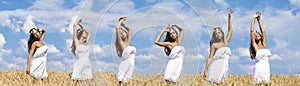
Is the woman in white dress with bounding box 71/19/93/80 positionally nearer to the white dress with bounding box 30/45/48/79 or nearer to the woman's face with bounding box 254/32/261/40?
the white dress with bounding box 30/45/48/79

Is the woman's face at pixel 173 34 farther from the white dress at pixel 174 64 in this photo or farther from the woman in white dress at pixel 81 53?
the woman in white dress at pixel 81 53

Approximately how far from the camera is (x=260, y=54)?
10.9m

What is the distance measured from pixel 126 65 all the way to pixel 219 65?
2110 millimetres

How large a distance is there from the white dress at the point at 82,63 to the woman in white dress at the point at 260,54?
11.7 ft

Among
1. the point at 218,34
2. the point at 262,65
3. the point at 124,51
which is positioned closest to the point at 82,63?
the point at 124,51

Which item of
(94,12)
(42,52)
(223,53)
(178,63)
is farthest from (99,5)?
(42,52)

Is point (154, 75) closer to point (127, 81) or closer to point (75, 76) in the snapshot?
point (127, 81)

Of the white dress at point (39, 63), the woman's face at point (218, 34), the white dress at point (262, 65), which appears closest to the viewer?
the woman's face at point (218, 34)

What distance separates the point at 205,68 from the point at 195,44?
1.01m

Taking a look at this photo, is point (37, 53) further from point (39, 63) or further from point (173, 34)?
point (173, 34)

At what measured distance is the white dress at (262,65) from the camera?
11.0 m

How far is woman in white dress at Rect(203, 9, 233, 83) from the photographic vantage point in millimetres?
8648

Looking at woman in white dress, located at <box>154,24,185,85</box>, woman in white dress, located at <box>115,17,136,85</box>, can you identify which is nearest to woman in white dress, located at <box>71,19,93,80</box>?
woman in white dress, located at <box>115,17,136,85</box>

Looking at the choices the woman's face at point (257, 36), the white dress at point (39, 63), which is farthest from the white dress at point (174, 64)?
the white dress at point (39, 63)
